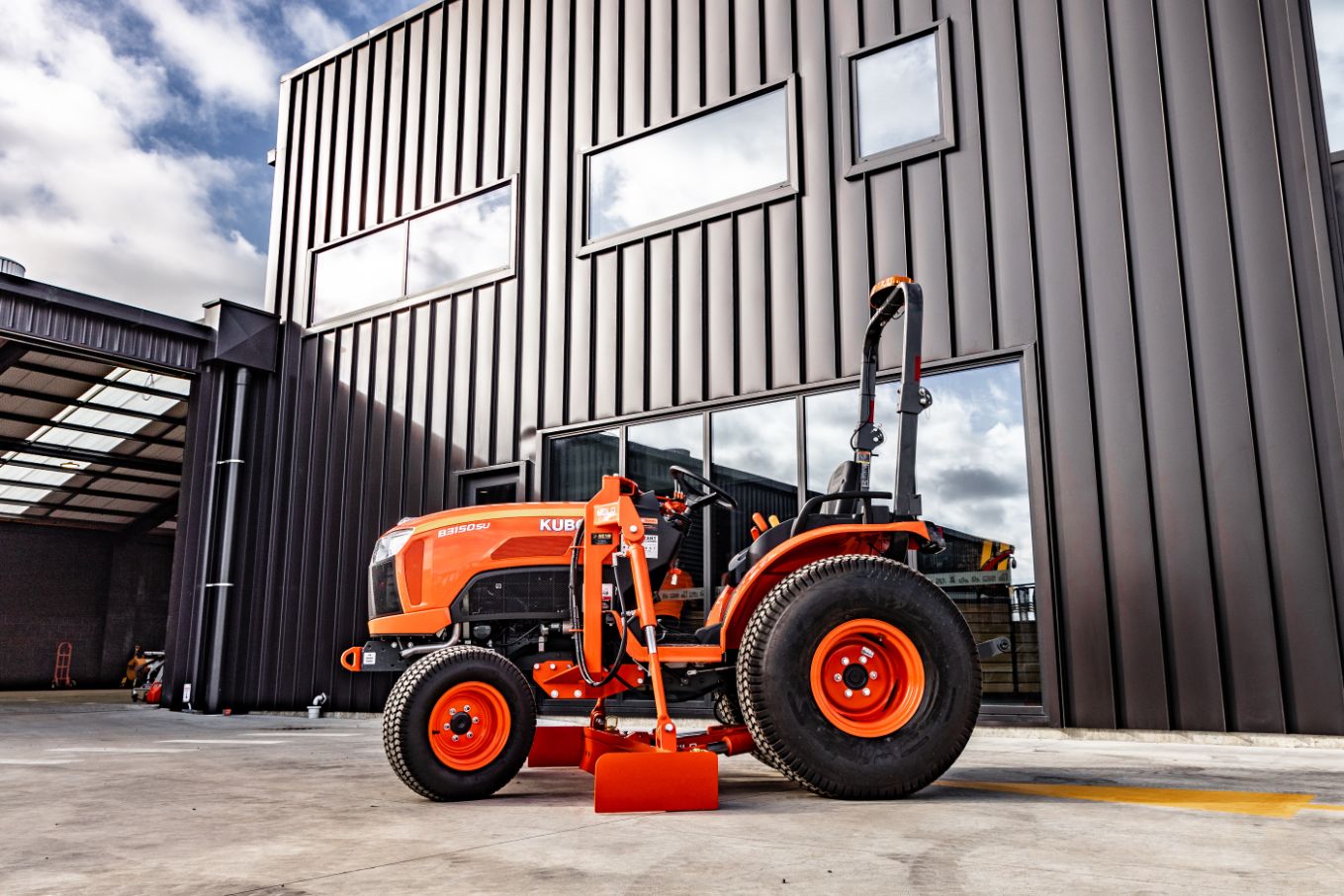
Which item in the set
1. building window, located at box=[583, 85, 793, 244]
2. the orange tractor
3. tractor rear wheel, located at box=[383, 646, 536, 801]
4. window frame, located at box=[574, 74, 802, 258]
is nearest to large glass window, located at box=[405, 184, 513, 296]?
window frame, located at box=[574, 74, 802, 258]

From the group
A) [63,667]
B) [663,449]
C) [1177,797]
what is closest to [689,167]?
[663,449]

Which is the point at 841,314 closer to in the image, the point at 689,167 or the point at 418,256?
the point at 689,167

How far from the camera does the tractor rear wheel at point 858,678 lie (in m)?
3.63

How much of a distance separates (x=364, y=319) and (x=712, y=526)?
5195 mm

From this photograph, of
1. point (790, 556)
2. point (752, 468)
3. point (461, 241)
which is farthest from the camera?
point (461, 241)

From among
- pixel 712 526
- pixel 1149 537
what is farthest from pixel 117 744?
pixel 1149 537

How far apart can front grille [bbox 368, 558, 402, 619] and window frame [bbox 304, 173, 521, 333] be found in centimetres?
513

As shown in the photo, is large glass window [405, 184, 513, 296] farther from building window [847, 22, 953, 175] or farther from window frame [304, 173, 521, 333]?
building window [847, 22, 953, 175]

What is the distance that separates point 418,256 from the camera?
10.4 m

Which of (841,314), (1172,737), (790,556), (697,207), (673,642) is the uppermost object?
(697,207)

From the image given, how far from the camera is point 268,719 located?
A: 31.0 ft

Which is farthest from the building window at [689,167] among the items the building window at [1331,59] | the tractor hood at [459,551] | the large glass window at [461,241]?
the tractor hood at [459,551]

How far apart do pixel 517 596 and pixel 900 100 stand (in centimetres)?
505

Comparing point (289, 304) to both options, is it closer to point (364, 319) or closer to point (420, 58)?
point (364, 319)
